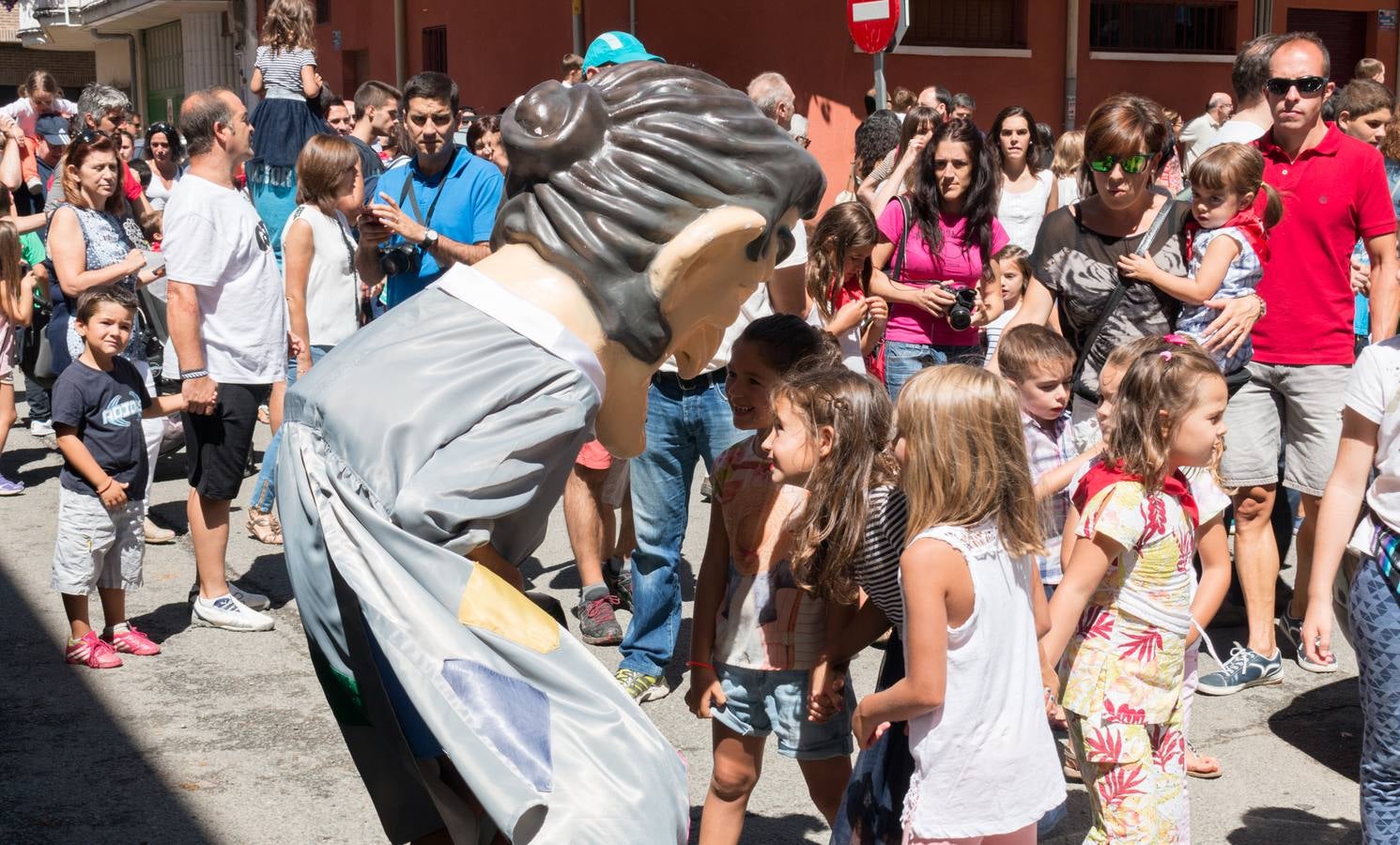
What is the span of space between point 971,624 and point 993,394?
43 cm

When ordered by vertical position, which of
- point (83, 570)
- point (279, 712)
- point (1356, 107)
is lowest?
point (279, 712)

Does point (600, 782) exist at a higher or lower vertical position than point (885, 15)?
lower

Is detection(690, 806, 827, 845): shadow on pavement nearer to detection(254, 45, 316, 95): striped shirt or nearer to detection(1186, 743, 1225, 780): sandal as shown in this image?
detection(1186, 743, 1225, 780): sandal

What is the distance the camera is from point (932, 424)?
2803 mm

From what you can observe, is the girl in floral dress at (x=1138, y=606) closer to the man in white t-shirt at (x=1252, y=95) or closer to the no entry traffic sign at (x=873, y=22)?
the man in white t-shirt at (x=1252, y=95)

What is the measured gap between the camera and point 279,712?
4.90 m

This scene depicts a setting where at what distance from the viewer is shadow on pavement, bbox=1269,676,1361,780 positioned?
4.51 metres

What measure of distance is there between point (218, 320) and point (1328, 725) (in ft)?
13.5

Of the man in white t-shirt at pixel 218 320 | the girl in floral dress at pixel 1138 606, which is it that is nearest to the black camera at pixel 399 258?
the man in white t-shirt at pixel 218 320

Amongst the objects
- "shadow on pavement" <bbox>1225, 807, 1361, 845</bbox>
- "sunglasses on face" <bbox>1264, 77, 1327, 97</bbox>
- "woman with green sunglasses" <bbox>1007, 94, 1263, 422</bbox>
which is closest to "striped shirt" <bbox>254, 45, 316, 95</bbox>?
"woman with green sunglasses" <bbox>1007, 94, 1263, 422</bbox>

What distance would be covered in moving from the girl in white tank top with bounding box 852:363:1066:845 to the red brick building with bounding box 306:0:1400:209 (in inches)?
444

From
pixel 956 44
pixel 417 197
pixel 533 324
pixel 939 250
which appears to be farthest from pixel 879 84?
pixel 956 44

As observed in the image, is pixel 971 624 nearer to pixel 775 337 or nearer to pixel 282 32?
pixel 775 337

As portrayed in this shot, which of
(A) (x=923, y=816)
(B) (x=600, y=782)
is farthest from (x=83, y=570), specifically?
(B) (x=600, y=782)
